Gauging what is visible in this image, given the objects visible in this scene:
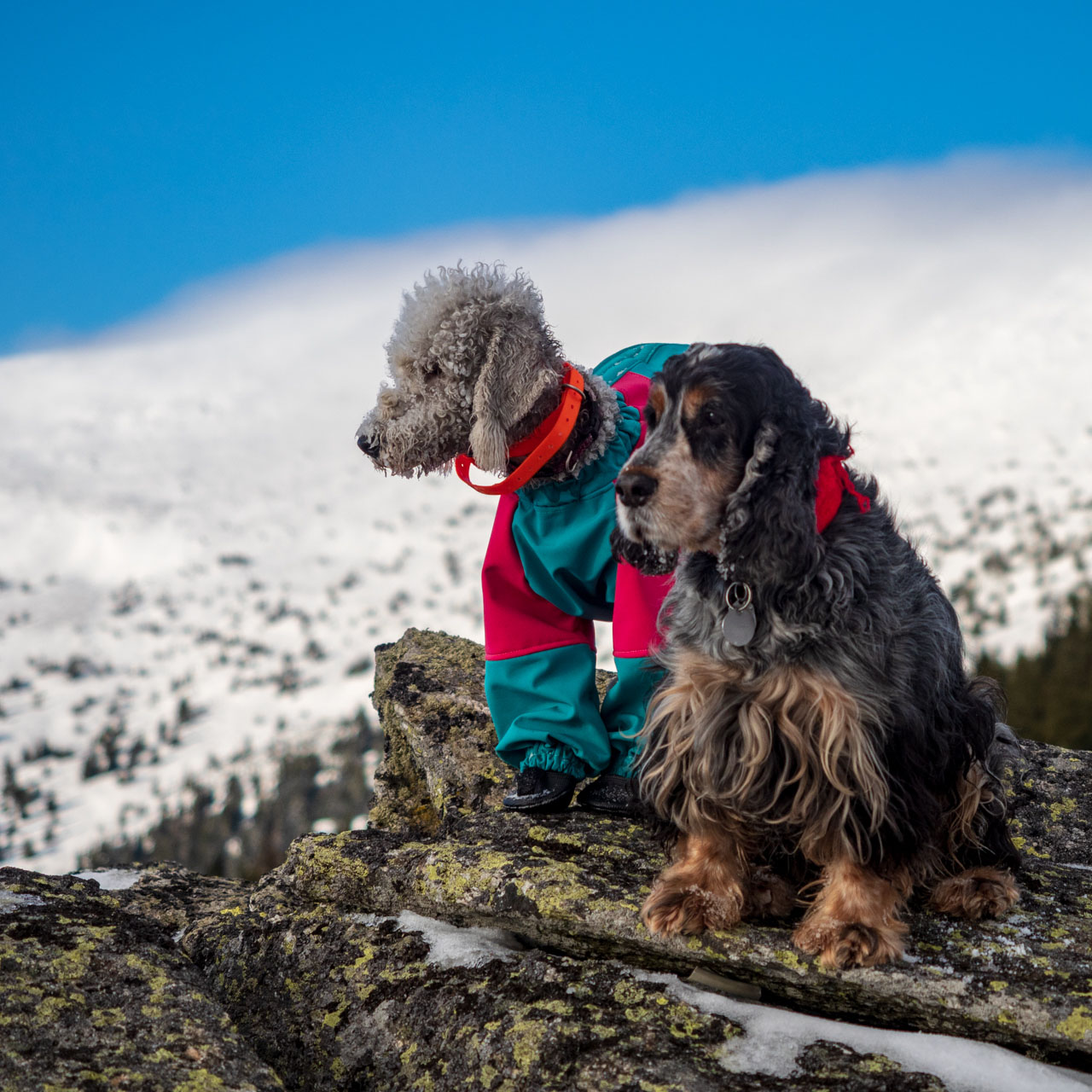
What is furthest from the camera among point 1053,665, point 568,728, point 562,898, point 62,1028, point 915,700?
point 1053,665

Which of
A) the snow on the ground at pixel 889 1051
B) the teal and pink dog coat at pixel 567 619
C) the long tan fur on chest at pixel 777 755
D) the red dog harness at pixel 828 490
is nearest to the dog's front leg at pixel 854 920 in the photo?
the long tan fur on chest at pixel 777 755

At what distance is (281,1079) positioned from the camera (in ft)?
15.5

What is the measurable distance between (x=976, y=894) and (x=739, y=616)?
1.93 m

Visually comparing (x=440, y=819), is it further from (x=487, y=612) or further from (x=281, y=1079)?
(x=281, y=1079)

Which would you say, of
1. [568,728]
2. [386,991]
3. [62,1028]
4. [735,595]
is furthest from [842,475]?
[62,1028]

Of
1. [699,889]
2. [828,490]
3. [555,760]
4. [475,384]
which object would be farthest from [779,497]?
[555,760]

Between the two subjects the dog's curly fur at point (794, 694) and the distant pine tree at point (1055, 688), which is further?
the distant pine tree at point (1055, 688)

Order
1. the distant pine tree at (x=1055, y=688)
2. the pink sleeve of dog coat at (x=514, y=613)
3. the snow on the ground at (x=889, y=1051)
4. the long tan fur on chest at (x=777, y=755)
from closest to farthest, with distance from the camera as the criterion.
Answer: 1. the snow on the ground at (x=889, y=1051)
2. the long tan fur on chest at (x=777, y=755)
3. the pink sleeve of dog coat at (x=514, y=613)
4. the distant pine tree at (x=1055, y=688)

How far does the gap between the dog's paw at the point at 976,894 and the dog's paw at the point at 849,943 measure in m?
0.57

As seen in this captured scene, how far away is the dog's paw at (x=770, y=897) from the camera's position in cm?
510

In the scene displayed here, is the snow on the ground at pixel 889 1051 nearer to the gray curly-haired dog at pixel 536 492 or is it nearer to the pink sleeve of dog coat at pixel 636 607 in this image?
the gray curly-haired dog at pixel 536 492

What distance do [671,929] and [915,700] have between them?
60.8 inches

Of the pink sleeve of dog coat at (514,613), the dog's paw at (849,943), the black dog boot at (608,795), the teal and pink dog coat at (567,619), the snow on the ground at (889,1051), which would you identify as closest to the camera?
the snow on the ground at (889,1051)

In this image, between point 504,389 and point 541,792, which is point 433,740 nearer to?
point 541,792
